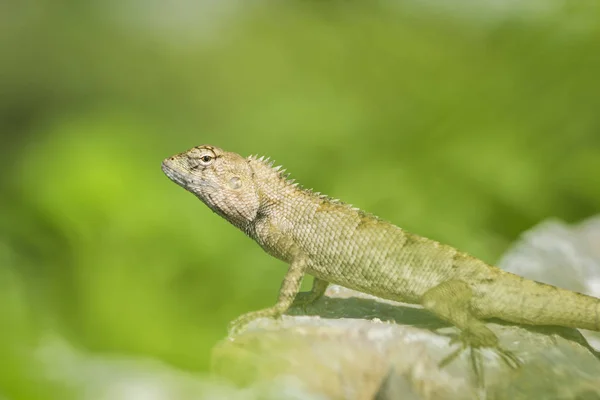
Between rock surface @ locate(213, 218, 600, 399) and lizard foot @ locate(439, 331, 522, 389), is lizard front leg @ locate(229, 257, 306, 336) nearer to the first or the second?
rock surface @ locate(213, 218, 600, 399)

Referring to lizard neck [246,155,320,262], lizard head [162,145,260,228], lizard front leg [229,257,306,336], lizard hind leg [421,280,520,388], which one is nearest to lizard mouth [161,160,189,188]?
lizard head [162,145,260,228]

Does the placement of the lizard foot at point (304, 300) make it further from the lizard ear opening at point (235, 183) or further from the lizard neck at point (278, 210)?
the lizard ear opening at point (235, 183)

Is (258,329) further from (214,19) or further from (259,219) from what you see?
(214,19)

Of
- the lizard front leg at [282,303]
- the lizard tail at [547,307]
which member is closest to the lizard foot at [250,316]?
the lizard front leg at [282,303]

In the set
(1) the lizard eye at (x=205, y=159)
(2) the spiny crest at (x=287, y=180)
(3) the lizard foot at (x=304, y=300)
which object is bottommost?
(3) the lizard foot at (x=304, y=300)

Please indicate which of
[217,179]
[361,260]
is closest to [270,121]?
[217,179]

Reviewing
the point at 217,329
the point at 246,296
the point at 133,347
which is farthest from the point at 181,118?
the point at 133,347

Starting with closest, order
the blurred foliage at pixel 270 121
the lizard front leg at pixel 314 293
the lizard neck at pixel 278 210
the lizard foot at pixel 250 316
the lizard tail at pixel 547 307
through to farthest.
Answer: the lizard tail at pixel 547 307 → the lizard foot at pixel 250 316 → the lizard neck at pixel 278 210 → the lizard front leg at pixel 314 293 → the blurred foliage at pixel 270 121

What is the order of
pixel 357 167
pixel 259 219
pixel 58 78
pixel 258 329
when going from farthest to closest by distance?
pixel 58 78, pixel 357 167, pixel 259 219, pixel 258 329
